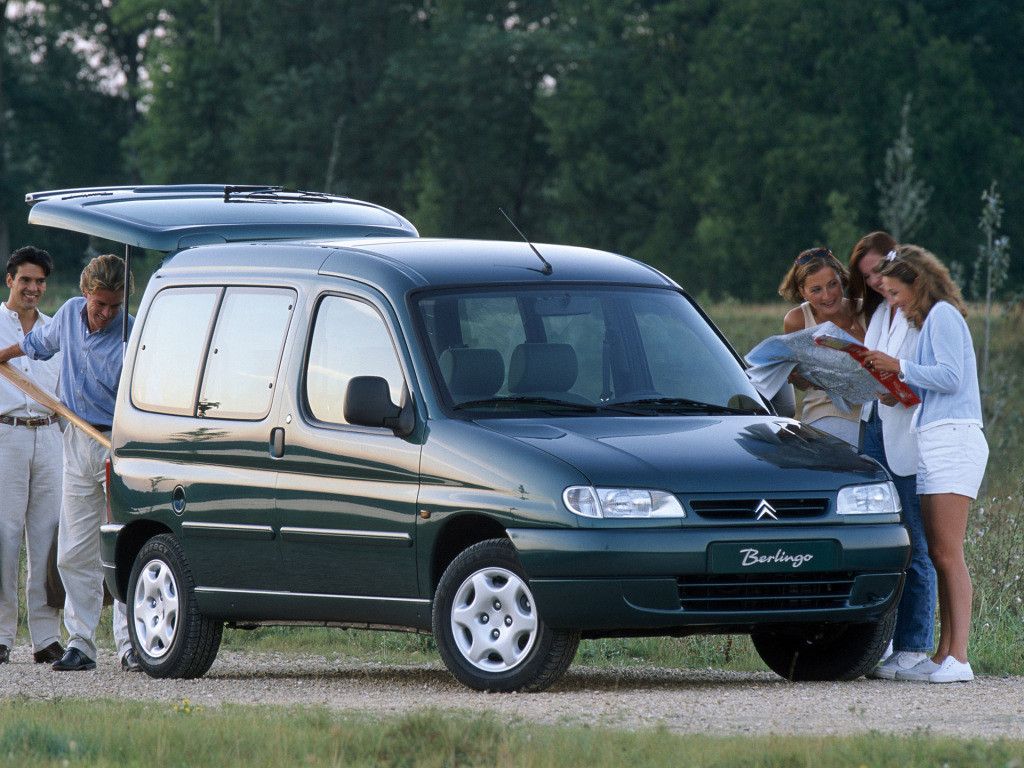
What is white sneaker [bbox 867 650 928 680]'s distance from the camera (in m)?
10.4

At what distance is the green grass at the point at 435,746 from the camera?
6.92 m

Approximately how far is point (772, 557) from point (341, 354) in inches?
95.0

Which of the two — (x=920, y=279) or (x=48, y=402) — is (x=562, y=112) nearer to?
(x=48, y=402)

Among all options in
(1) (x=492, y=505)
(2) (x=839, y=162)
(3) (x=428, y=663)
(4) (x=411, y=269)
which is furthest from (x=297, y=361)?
(2) (x=839, y=162)

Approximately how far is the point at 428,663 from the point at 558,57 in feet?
178

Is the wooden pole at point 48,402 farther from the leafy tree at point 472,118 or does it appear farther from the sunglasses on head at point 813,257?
the leafy tree at point 472,118

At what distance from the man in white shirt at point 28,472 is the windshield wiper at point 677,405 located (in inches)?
159

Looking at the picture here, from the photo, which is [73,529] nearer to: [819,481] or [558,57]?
[819,481]

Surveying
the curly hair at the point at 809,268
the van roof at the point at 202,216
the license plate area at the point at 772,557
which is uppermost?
the van roof at the point at 202,216

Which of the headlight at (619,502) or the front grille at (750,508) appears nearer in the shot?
the headlight at (619,502)

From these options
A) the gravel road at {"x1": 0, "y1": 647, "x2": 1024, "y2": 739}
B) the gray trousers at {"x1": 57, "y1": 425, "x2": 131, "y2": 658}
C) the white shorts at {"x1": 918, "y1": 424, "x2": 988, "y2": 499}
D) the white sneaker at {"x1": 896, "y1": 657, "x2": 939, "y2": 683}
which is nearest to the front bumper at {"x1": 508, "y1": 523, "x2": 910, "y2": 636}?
the gravel road at {"x1": 0, "y1": 647, "x2": 1024, "y2": 739}

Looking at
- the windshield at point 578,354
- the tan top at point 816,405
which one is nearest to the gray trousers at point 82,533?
the windshield at point 578,354

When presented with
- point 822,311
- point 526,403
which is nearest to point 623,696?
point 526,403

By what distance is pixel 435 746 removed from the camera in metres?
7.17
